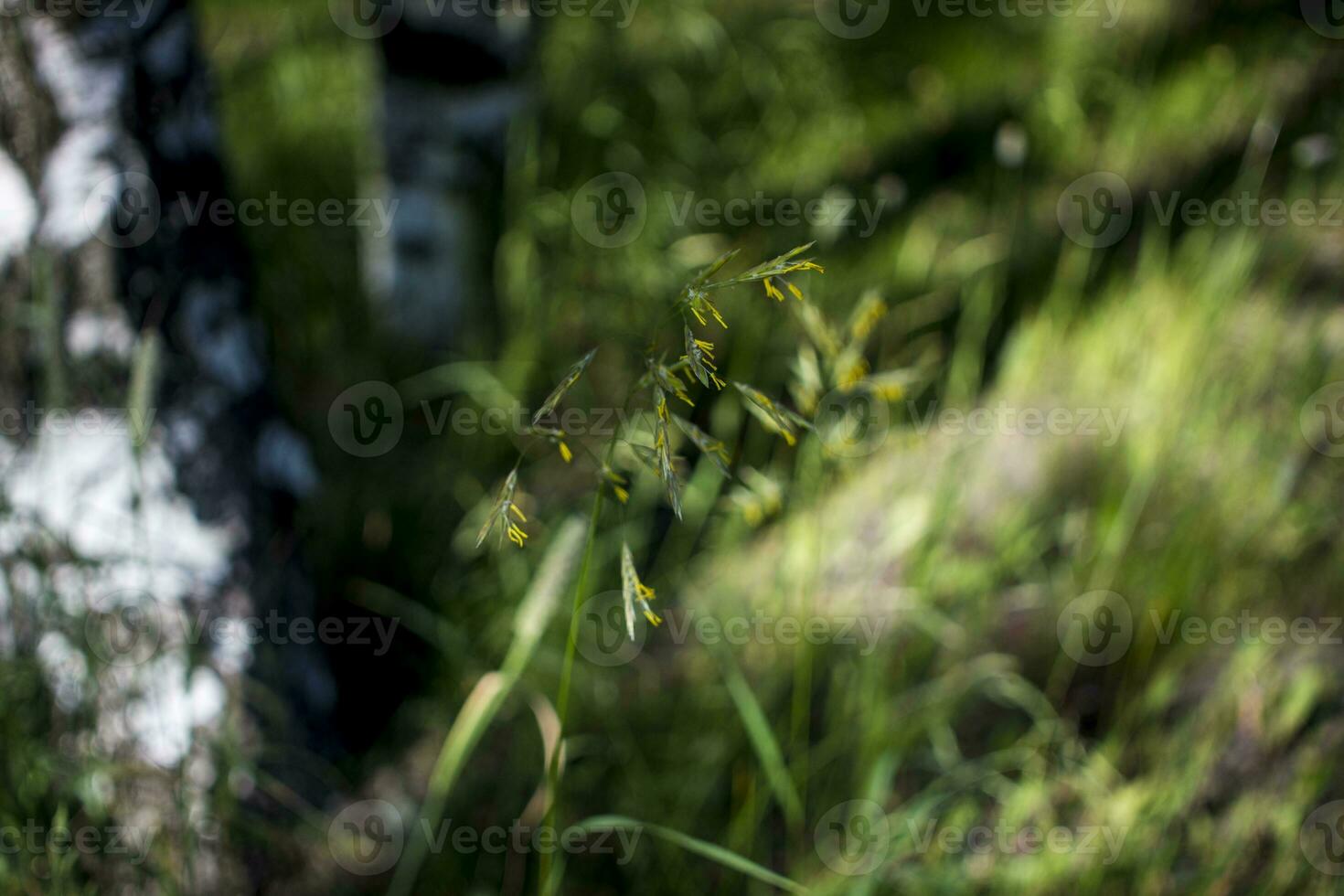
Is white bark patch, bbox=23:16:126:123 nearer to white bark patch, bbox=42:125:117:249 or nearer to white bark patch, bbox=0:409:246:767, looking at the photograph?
white bark patch, bbox=42:125:117:249

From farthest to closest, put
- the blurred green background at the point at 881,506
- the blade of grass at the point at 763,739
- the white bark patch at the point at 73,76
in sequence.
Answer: the blurred green background at the point at 881,506
the white bark patch at the point at 73,76
the blade of grass at the point at 763,739

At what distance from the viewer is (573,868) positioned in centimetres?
→ 145

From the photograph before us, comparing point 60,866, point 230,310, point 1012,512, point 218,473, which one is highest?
point 230,310

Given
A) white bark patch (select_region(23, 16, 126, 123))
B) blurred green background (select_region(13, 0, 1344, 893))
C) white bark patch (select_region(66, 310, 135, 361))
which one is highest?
white bark patch (select_region(23, 16, 126, 123))

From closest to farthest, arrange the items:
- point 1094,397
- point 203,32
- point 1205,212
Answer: point 1094,397, point 1205,212, point 203,32

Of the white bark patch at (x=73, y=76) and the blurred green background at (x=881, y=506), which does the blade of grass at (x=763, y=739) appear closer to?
the blurred green background at (x=881, y=506)

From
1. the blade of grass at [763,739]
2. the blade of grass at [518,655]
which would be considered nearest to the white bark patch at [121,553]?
the blade of grass at [518,655]

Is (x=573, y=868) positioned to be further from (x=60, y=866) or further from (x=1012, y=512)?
(x=1012, y=512)

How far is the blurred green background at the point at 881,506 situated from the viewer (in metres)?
1.42

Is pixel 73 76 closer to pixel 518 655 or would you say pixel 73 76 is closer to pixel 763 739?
pixel 518 655

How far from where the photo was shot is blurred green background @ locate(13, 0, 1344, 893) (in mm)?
1418

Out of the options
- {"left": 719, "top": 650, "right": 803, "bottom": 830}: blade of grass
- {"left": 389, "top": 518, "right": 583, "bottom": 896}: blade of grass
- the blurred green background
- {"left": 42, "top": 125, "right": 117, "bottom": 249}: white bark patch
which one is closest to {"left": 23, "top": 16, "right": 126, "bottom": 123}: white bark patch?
{"left": 42, "top": 125, "right": 117, "bottom": 249}: white bark patch

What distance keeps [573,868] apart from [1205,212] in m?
2.11

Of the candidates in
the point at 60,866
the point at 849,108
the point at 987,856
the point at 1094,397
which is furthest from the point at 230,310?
the point at 849,108
